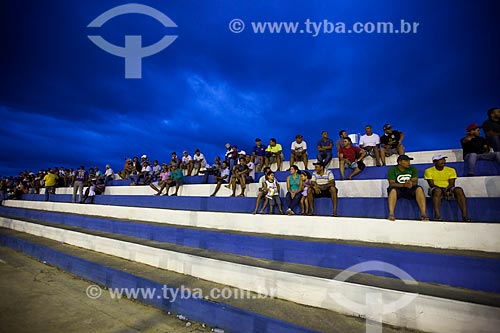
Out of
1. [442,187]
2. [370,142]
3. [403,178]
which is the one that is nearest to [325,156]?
[370,142]

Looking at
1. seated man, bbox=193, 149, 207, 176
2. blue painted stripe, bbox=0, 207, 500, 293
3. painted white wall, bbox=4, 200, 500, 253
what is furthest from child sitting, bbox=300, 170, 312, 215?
seated man, bbox=193, 149, 207, 176

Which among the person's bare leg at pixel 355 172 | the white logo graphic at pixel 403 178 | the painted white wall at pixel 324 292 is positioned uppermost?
the person's bare leg at pixel 355 172

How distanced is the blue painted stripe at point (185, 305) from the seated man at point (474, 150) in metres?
4.08

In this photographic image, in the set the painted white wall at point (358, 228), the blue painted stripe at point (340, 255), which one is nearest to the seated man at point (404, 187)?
the painted white wall at point (358, 228)

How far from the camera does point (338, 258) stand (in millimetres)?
3715

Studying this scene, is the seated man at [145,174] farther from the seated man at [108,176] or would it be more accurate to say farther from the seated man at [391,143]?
the seated man at [391,143]

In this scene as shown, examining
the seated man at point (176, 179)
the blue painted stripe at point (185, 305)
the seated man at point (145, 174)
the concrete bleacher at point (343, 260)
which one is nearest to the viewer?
the concrete bleacher at point (343, 260)

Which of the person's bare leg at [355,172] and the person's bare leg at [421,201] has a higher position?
the person's bare leg at [355,172]

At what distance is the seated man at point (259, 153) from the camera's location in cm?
812

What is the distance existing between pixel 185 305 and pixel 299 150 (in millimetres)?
5005

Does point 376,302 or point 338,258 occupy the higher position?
point 338,258

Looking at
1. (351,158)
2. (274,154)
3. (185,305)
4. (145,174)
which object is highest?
(274,154)

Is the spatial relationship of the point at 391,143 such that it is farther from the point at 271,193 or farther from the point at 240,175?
the point at 240,175

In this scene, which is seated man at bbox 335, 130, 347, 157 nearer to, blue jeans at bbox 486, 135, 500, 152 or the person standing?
blue jeans at bbox 486, 135, 500, 152
